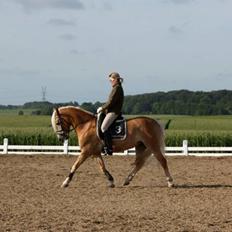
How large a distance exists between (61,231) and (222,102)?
7695 cm

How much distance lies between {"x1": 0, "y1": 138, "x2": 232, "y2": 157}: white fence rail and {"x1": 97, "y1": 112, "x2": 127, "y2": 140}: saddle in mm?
11320

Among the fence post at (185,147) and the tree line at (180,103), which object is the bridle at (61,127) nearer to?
the fence post at (185,147)

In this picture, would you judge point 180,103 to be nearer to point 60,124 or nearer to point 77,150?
point 77,150

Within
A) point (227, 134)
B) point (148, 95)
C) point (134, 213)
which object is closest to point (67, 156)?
point (227, 134)

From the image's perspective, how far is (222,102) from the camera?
273 ft

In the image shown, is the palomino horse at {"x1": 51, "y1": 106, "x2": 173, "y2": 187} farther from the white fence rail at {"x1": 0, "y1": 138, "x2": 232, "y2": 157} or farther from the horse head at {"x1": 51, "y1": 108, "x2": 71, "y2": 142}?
the white fence rail at {"x1": 0, "y1": 138, "x2": 232, "y2": 157}

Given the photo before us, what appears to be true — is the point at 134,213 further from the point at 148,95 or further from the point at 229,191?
the point at 148,95

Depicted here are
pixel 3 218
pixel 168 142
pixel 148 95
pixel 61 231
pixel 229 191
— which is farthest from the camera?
pixel 148 95

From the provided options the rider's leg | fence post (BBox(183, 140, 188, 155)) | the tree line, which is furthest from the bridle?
the tree line

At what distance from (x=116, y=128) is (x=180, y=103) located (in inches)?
2712

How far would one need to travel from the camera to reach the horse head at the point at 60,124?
1326 cm

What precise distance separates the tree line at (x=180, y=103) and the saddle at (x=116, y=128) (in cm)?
5767

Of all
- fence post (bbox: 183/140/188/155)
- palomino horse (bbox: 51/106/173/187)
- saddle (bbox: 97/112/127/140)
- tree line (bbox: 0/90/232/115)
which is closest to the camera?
saddle (bbox: 97/112/127/140)

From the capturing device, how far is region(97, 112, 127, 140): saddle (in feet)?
42.2
